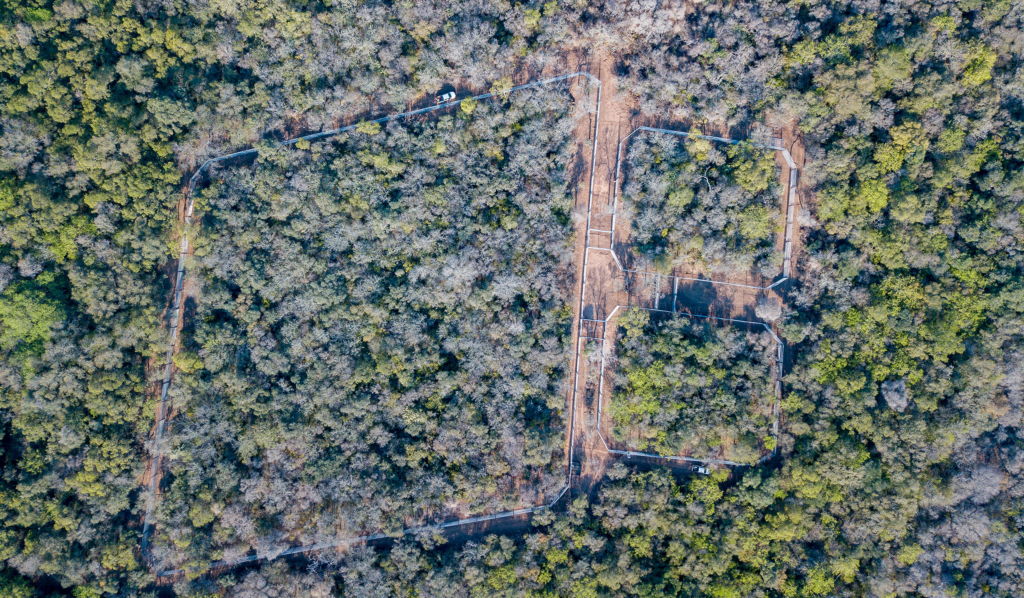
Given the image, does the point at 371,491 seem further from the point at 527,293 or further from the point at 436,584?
the point at 527,293

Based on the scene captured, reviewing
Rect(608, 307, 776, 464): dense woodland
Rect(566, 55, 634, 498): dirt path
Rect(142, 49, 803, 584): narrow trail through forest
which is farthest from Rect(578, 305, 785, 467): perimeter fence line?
Rect(608, 307, 776, 464): dense woodland

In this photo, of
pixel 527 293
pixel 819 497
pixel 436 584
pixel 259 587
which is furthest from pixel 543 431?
pixel 259 587

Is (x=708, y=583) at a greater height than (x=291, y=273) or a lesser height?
lesser

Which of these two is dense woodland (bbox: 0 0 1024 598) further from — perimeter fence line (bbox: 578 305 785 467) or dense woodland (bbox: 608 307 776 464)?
dense woodland (bbox: 608 307 776 464)

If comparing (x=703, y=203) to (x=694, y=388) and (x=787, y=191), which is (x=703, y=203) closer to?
(x=787, y=191)

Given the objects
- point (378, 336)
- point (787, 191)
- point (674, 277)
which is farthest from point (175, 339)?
point (787, 191)

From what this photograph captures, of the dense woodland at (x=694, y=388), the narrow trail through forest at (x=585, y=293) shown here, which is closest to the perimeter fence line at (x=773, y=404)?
the narrow trail through forest at (x=585, y=293)

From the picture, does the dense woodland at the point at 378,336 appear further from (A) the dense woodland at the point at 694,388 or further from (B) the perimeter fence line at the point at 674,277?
(A) the dense woodland at the point at 694,388
